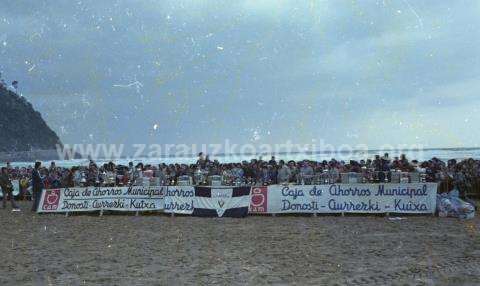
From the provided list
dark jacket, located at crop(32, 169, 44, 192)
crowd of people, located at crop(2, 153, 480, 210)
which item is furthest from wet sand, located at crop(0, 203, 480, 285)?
crowd of people, located at crop(2, 153, 480, 210)

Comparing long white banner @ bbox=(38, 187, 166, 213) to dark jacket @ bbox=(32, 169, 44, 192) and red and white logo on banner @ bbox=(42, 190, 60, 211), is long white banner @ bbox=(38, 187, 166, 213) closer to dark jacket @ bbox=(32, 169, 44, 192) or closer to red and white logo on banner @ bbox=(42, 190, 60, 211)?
red and white logo on banner @ bbox=(42, 190, 60, 211)

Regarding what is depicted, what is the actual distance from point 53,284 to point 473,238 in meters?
9.51

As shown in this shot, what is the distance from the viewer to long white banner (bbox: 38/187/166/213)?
19391mm

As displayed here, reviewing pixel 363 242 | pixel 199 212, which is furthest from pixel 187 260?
pixel 199 212

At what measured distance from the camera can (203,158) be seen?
2692 cm

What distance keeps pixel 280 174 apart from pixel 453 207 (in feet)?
26.0

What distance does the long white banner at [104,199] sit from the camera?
19.4 meters

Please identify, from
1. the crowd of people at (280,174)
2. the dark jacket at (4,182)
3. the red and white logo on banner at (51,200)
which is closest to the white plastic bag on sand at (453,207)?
the crowd of people at (280,174)

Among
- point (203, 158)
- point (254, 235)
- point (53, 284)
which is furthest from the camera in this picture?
point (203, 158)

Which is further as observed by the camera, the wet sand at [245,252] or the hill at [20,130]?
the hill at [20,130]

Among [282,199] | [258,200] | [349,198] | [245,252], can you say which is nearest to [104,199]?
[258,200]

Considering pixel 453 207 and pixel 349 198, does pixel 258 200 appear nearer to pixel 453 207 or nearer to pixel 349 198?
pixel 349 198

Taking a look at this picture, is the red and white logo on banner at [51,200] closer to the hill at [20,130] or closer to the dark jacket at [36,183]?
the dark jacket at [36,183]

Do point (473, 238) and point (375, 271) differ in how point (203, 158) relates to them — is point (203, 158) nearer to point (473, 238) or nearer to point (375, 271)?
point (473, 238)
